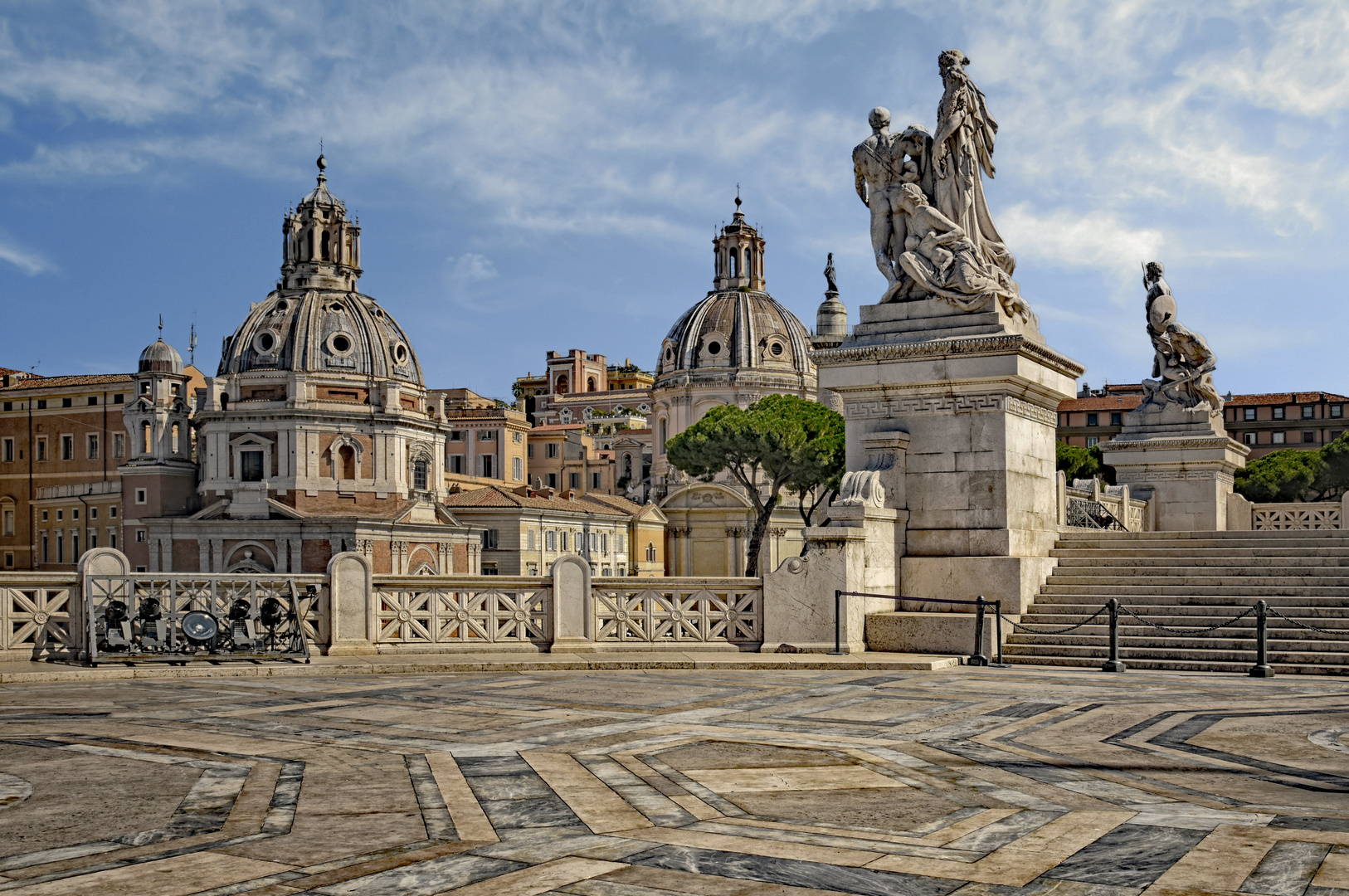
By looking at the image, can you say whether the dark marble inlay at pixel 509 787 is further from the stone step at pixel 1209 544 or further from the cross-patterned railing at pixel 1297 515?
the cross-patterned railing at pixel 1297 515

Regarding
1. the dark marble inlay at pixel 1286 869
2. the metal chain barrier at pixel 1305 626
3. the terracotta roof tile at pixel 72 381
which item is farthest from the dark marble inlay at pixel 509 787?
the terracotta roof tile at pixel 72 381

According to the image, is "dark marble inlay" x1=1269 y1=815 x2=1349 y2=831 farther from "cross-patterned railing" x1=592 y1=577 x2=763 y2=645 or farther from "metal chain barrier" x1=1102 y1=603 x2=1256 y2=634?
"cross-patterned railing" x1=592 y1=577 x2=763 y2=645

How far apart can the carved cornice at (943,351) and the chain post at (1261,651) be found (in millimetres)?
4185

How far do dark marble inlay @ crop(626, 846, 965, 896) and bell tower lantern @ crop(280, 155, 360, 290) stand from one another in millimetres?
125358

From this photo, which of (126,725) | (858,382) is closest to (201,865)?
(126,725)

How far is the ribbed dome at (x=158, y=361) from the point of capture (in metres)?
120

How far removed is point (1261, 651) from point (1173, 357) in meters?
15.0

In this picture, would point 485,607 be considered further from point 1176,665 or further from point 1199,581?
point 1199,581

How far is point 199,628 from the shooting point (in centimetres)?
1616

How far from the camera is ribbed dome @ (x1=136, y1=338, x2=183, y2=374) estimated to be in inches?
4739

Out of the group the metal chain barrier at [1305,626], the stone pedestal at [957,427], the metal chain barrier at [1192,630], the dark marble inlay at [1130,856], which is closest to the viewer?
the dark marble inlay at [1130,856]

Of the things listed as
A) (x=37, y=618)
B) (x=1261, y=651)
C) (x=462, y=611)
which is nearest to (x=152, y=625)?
(x=37, y=618)

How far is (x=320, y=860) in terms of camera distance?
636cm

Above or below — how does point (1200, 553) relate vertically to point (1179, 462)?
below
